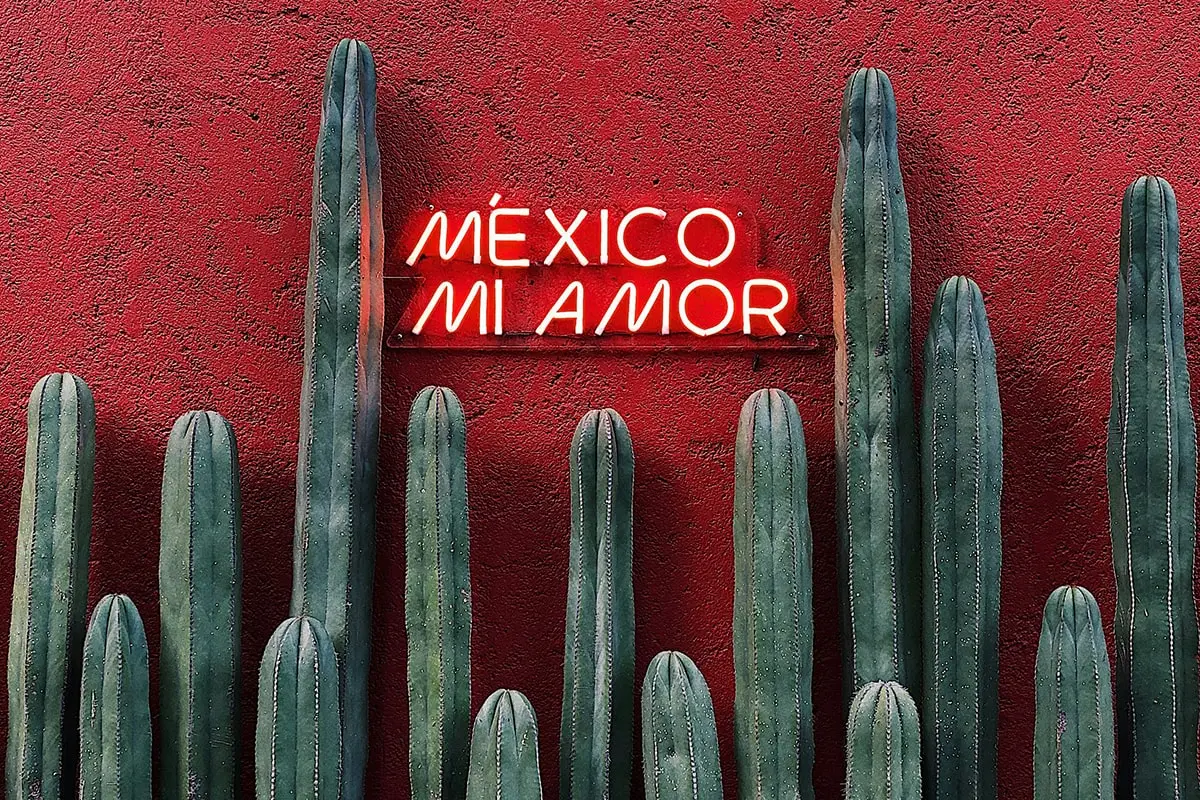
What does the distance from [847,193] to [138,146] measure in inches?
58.6

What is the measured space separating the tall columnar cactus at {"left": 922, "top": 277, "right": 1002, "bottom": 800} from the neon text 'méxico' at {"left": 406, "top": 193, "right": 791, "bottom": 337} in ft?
1.39

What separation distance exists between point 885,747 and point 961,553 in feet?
1.35

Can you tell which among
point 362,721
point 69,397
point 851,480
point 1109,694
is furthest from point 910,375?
point 69,397

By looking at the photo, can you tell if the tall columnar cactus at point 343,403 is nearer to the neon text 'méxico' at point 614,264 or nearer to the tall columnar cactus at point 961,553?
the neon text 'méxico' at point 614,264

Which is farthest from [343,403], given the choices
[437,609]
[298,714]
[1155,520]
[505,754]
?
[1155,520]

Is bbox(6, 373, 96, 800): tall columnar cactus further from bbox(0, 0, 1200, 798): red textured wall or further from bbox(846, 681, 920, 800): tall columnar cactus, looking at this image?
bbox(846, 681, 920, 800): tall columnar cactus

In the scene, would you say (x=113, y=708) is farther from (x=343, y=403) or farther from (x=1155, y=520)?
(x=1155, y=520)

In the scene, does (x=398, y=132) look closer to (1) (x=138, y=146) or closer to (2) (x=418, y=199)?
(2) (x=418, y=199)

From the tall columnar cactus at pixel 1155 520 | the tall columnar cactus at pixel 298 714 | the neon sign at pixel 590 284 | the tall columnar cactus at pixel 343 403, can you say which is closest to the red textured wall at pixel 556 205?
the neon sign at pixel 590 284

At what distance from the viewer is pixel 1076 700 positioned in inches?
76.3

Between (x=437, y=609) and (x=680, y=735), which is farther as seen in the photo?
(x=437, y=609)

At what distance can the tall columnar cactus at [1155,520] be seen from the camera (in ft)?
6.73

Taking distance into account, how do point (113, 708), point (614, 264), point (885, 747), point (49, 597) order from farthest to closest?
point (614, 264) → point (49, 597) → point (113, 708) → point (885, 747)

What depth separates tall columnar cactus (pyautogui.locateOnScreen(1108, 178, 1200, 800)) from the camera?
2053 mm
